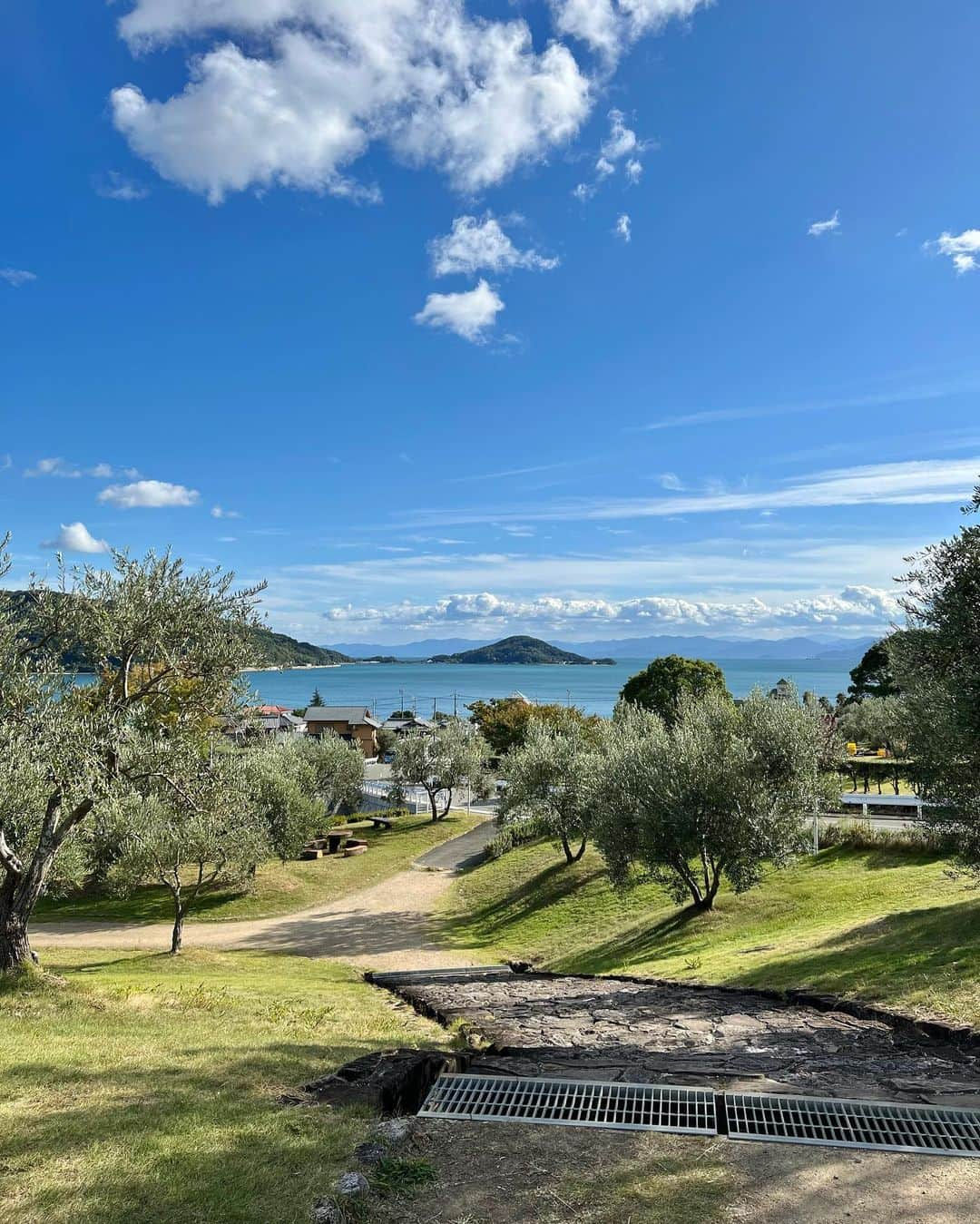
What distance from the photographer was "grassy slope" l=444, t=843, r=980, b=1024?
40.7ft

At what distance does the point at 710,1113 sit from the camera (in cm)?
598

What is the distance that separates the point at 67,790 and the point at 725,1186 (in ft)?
37.0

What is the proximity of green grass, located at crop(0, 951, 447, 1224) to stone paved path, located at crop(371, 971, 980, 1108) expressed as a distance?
1621 mm

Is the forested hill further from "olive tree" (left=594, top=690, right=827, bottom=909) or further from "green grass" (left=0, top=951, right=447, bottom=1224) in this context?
"olive tree" (left=594, top=690, right=827, bottom=909)

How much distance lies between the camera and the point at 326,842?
45688mm

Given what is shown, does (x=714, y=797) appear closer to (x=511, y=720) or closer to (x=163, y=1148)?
(x=163, y=1148)

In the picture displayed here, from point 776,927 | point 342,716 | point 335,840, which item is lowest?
point 335,840

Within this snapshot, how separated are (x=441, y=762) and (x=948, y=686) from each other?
44.5m

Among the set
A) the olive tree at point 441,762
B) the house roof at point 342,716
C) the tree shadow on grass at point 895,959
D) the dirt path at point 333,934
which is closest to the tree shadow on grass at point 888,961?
the tree shadow on grass at point 895,959

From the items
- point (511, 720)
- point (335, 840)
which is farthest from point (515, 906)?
point (511, 720)

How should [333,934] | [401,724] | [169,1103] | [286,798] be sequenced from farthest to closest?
[401,724] < [286,798] < [333,934] < [169,1103]

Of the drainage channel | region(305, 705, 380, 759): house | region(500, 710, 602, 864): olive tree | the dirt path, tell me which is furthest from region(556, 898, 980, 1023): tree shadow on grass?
region(305, 705, 380, 759): house

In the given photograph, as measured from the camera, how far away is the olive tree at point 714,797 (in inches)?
828

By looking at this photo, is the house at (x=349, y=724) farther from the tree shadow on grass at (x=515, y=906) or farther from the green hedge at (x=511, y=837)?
the tree shadow on grass at (x=515, y=906)
